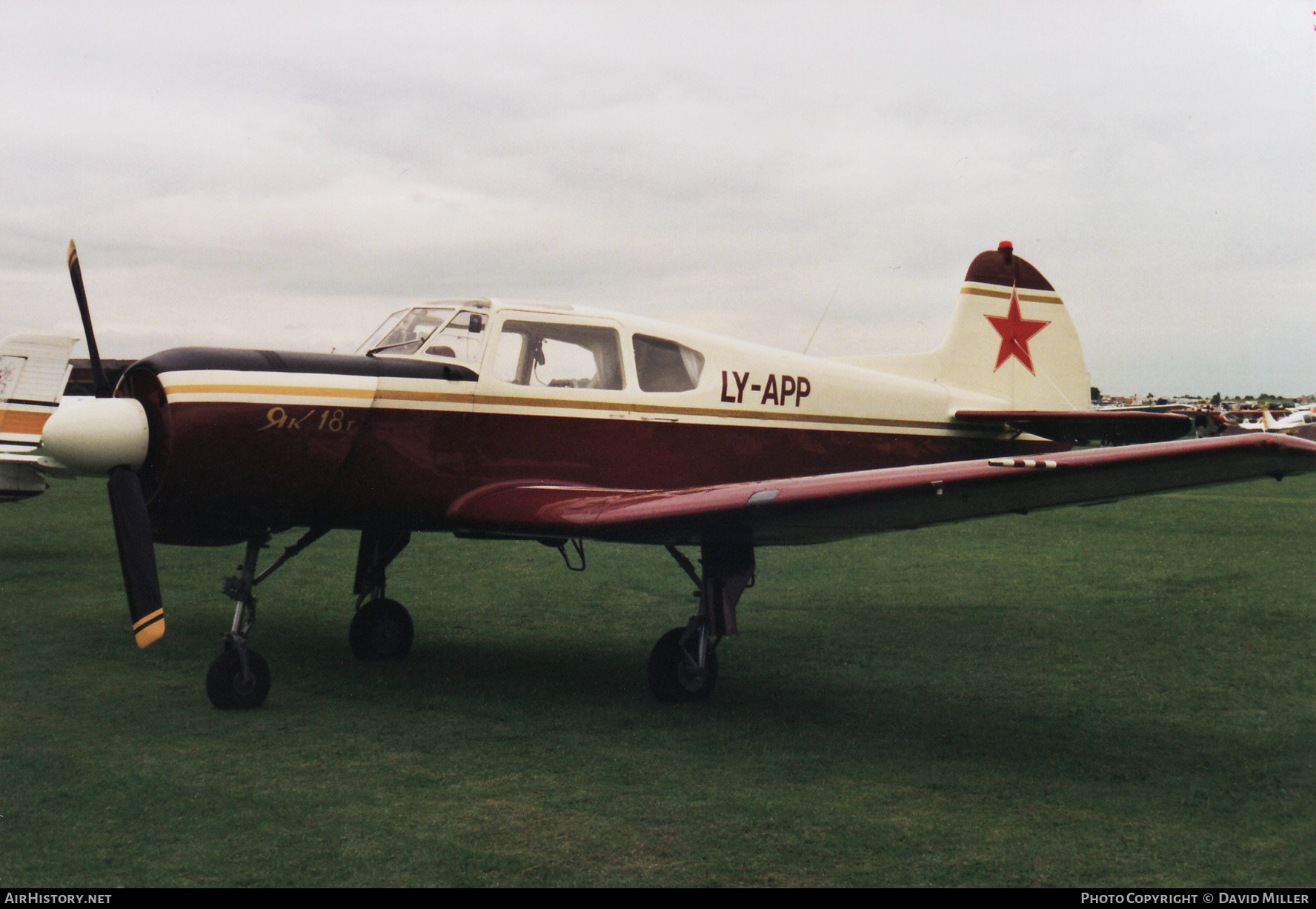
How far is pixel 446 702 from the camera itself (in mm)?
6191

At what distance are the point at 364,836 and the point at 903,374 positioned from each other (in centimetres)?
578

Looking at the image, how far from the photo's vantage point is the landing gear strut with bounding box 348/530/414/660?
740 cm

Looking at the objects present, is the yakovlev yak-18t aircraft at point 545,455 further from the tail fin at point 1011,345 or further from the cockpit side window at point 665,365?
the tail fin at point 1011,345

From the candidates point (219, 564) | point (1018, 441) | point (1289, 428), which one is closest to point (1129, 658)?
point (1018, 441)

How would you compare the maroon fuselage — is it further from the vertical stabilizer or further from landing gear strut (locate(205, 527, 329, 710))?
the vertical stabilizer

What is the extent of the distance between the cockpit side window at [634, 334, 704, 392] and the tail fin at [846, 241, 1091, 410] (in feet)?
8.29

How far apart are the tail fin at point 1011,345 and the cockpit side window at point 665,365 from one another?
2.53 meters

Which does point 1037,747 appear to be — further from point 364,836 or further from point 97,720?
point 97,720

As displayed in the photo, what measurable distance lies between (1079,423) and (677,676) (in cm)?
396

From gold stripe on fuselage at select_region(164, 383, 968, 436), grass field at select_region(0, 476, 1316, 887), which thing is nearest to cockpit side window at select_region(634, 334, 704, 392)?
gold stripe on fuselage at select_region(164, 383, 968, 436)

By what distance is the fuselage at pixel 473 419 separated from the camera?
5.64m

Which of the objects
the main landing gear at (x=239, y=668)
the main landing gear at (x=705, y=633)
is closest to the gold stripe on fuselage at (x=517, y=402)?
the main landing gear at (x=239, y=668)

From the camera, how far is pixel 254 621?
24.0 ft

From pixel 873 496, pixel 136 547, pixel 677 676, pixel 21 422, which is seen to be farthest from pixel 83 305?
pixel 21 422
